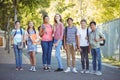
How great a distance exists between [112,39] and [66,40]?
401 inches

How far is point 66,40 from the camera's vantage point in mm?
14156

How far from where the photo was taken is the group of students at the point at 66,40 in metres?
13.5

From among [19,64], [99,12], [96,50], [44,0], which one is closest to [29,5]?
[44,0]

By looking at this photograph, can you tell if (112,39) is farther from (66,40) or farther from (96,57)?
(96,57)

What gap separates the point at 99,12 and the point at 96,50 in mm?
18354

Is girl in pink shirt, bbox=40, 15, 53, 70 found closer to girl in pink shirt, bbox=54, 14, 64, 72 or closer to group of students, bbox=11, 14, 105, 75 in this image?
group of students, bbox=11, 14, 105, 75

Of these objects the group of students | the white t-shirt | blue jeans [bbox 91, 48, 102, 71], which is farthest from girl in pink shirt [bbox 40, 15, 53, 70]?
blue jeans [bbox 91, 48, 102, 71]

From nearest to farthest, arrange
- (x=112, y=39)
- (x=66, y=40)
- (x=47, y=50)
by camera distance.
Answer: (x=66, y=40) → (x=47, y=50) → (x=112, y=39)

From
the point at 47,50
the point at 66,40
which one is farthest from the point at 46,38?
the point at 66,40

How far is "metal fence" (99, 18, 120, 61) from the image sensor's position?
877 inches

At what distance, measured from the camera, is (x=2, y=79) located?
11688 millimetres

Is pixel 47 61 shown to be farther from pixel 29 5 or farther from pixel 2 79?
pixel 29 5

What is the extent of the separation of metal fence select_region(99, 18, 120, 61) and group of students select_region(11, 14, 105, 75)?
7.79 metres

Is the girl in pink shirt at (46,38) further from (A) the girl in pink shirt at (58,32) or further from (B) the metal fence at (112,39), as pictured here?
(B) the metal fence at (112,39)
